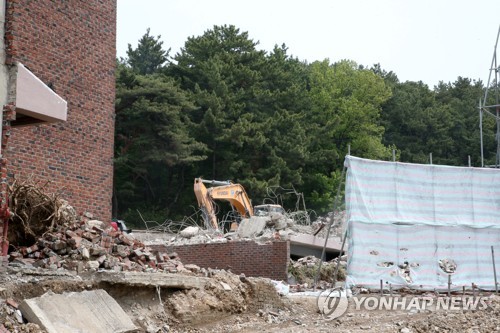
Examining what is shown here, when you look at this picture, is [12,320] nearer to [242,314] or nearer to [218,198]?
[242,314]

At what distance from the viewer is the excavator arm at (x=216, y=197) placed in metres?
26.7

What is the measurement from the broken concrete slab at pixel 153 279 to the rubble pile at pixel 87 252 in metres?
0.42

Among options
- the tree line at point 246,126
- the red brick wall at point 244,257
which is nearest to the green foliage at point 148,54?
the tree line at point 246,126

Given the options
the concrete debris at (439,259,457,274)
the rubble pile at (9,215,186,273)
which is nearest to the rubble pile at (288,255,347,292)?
the concrete debris at (439,259,457,274)

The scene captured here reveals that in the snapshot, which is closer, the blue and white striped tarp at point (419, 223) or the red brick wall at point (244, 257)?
the blue and white striped tarp at point (419, 223)

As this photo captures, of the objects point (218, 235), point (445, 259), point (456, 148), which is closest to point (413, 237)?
point (445, 259)

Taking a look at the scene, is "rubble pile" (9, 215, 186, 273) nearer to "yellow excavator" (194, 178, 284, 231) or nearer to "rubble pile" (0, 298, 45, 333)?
"rubble pile" (0, 298, 45, 333)

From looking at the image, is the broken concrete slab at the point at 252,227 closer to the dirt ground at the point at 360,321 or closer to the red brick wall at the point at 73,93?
the red brick wall at the point at 73,93

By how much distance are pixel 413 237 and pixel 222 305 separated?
4.37m

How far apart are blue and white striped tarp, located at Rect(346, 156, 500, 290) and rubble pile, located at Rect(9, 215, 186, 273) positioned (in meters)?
3.66

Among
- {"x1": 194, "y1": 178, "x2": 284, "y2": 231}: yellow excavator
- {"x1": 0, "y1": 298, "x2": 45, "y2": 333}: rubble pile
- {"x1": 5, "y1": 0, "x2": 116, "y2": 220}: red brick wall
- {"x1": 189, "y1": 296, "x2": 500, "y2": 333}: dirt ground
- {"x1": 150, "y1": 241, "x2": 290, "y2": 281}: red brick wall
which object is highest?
{"x1": 5, "y1": 0, "x2": 116, "y2": 220}: red brick wall

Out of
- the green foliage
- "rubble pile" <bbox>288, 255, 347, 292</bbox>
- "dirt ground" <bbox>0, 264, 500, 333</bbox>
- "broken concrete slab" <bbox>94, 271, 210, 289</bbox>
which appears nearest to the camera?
"dirt ground" <bbox>0, 264, 500, 333</bbox>

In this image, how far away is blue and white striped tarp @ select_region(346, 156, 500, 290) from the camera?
14.4 metres

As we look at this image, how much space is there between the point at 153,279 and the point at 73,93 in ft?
19.1
